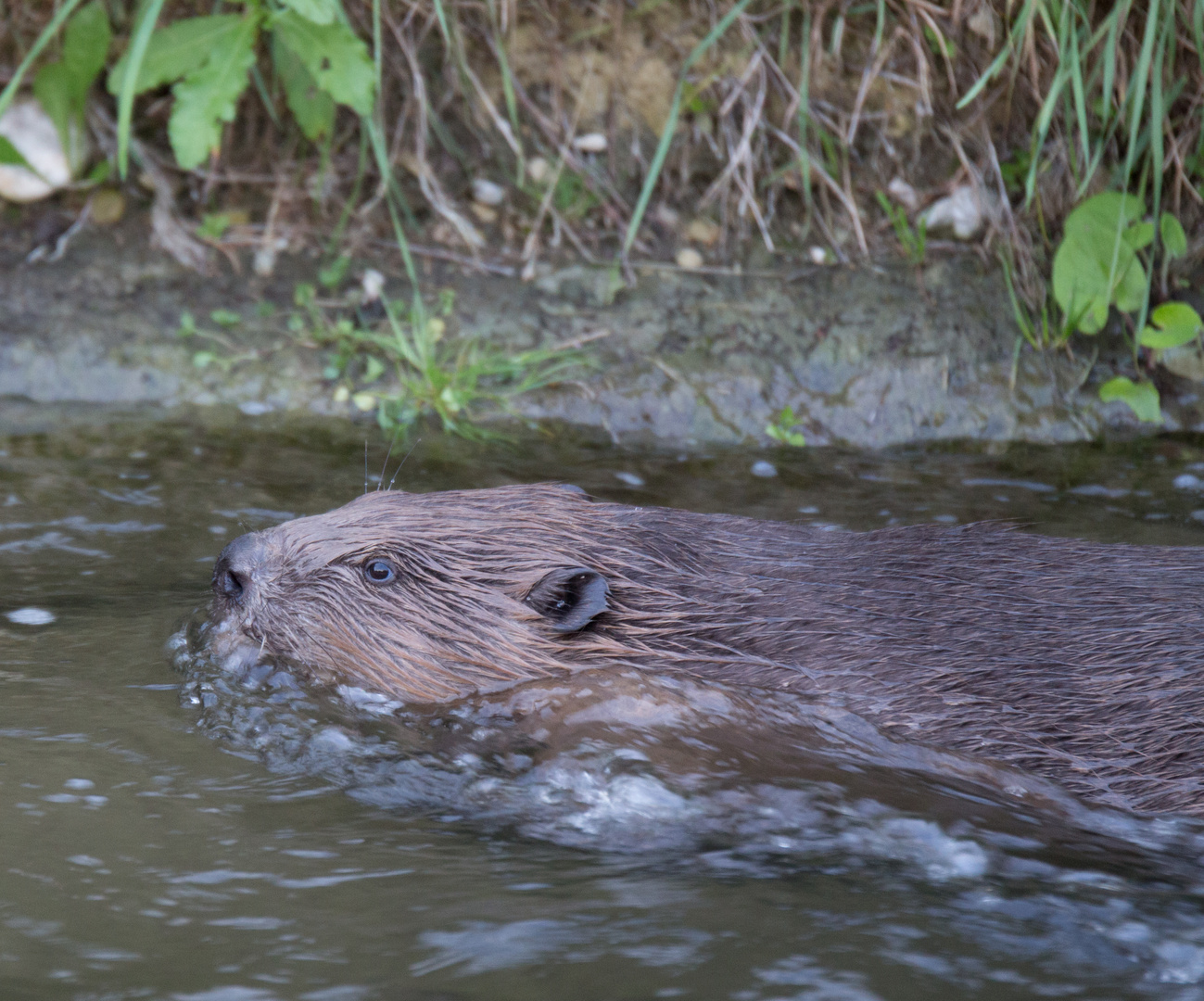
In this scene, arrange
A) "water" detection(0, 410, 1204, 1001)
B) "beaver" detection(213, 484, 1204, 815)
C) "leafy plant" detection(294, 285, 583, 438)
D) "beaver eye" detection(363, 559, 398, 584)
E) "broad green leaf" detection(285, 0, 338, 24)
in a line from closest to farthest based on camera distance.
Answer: "water" detection(0, 410, 1204, 1001) < "beaver" detection(213, 484, 1204, 815) < "beaver eye" detection(363, 559, 398, 584) < "broad green leaf" detection(285, 0, 338, 24) < "leafy plant" detection(294, 285, 583, 438)

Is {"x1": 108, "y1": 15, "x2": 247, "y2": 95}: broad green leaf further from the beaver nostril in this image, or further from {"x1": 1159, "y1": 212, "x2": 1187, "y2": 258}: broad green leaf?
{"x1": 1159, "y1": 212, "x2": 1187, "y2": 258}: broad green leaf

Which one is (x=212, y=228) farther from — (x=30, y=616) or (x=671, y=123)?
(x=30, y=616)

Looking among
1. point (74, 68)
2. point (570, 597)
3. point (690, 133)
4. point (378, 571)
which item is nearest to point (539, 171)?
point (690, 133)

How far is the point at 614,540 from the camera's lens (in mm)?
3279

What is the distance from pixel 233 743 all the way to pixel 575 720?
0.74m

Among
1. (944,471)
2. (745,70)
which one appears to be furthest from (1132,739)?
(745,70)

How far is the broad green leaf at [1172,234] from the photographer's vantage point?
17.0ft

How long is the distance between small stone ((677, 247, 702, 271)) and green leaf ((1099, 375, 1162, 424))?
5.44ft

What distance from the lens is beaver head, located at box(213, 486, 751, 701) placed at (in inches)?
125

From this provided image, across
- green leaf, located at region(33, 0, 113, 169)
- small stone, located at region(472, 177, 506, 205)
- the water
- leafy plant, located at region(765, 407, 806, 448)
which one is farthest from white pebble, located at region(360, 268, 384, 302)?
the water

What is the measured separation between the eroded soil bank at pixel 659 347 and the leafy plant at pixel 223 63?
72cm

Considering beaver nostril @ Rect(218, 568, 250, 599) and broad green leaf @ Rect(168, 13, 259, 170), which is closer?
beaver nostril @ Rect(218, 568, 250, 599)

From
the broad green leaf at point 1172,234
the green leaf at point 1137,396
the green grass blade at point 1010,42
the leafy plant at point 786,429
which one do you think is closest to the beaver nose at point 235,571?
the leafy plant at point 786,429

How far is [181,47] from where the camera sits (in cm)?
490
